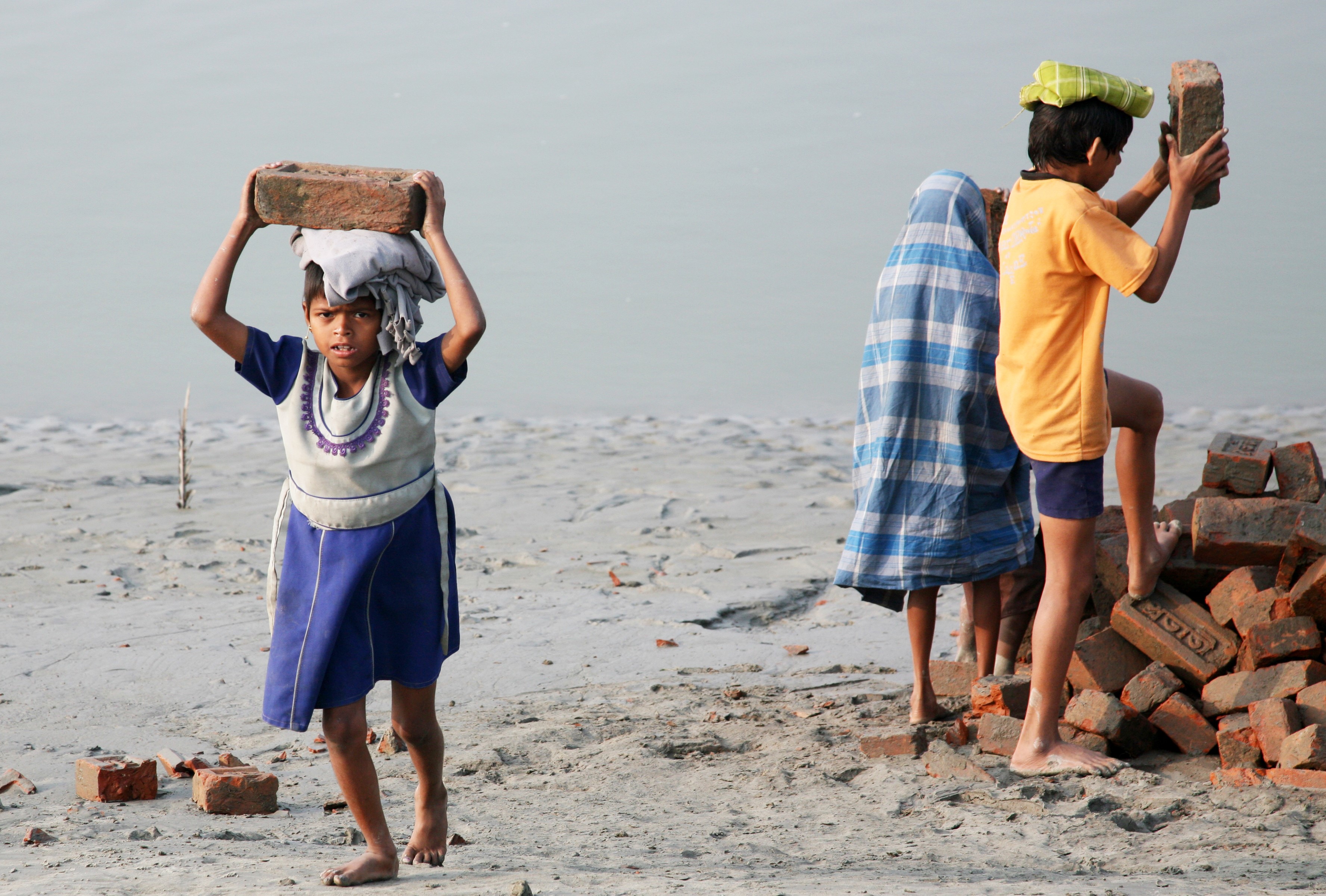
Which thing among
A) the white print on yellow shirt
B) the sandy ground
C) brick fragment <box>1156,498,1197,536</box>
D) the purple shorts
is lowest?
the sandy ground

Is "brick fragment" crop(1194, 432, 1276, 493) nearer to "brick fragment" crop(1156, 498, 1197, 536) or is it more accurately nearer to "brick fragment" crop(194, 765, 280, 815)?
"brick fragment" crop(1156, 498, 1197, 536)

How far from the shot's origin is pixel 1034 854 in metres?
2.92

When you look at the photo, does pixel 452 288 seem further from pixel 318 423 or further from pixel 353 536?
pixel 353 536

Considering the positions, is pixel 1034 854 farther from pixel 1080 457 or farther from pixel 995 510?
pixel 995 510

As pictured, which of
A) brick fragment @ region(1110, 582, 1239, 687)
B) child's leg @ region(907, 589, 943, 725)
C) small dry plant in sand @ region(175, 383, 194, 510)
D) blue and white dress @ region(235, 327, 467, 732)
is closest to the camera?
blue and white dress @ region(235, 327, 467, 732)

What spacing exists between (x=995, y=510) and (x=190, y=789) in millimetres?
2729

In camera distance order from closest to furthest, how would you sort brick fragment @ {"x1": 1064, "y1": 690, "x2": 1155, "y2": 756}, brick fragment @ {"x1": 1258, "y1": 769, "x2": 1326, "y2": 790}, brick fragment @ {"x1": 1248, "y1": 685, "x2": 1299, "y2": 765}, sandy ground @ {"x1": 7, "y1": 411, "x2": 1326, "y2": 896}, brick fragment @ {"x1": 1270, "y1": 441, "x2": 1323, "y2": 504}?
sandy ground @ {"x1": 7, "y1": 411, "x2": 1326, "y2": 896}, brick fragment @ {"x1": 1258, "y1": 769, "x2": 1326, "y2": 790}, brick fragment @ {"x1": 1248, "y1": 685, "x2": 1299, "y2": 765}, brick fragment @ {"x1": 1064, "y1": 690, "x2": 1155, "y2": 756}, brick fragment @ {"x1": 1270, "y1": 441, "x2": 1323, "y2": 504}

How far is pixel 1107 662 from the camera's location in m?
3.83

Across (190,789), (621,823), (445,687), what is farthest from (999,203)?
(190,789)

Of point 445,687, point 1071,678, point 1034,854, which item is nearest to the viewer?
point 1034,854

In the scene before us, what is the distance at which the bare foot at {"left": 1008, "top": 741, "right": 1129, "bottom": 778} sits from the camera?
3.39 m

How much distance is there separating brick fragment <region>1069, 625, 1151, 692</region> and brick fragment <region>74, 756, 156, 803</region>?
2873 millimetres

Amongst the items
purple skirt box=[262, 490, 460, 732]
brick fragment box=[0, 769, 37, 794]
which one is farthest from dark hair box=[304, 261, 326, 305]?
brick fragment box=[0, 769, 37, 794]

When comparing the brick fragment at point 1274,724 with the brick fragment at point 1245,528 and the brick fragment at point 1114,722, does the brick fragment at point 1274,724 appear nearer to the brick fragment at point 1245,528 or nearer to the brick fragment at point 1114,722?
the brick fragment at point 1114,722
